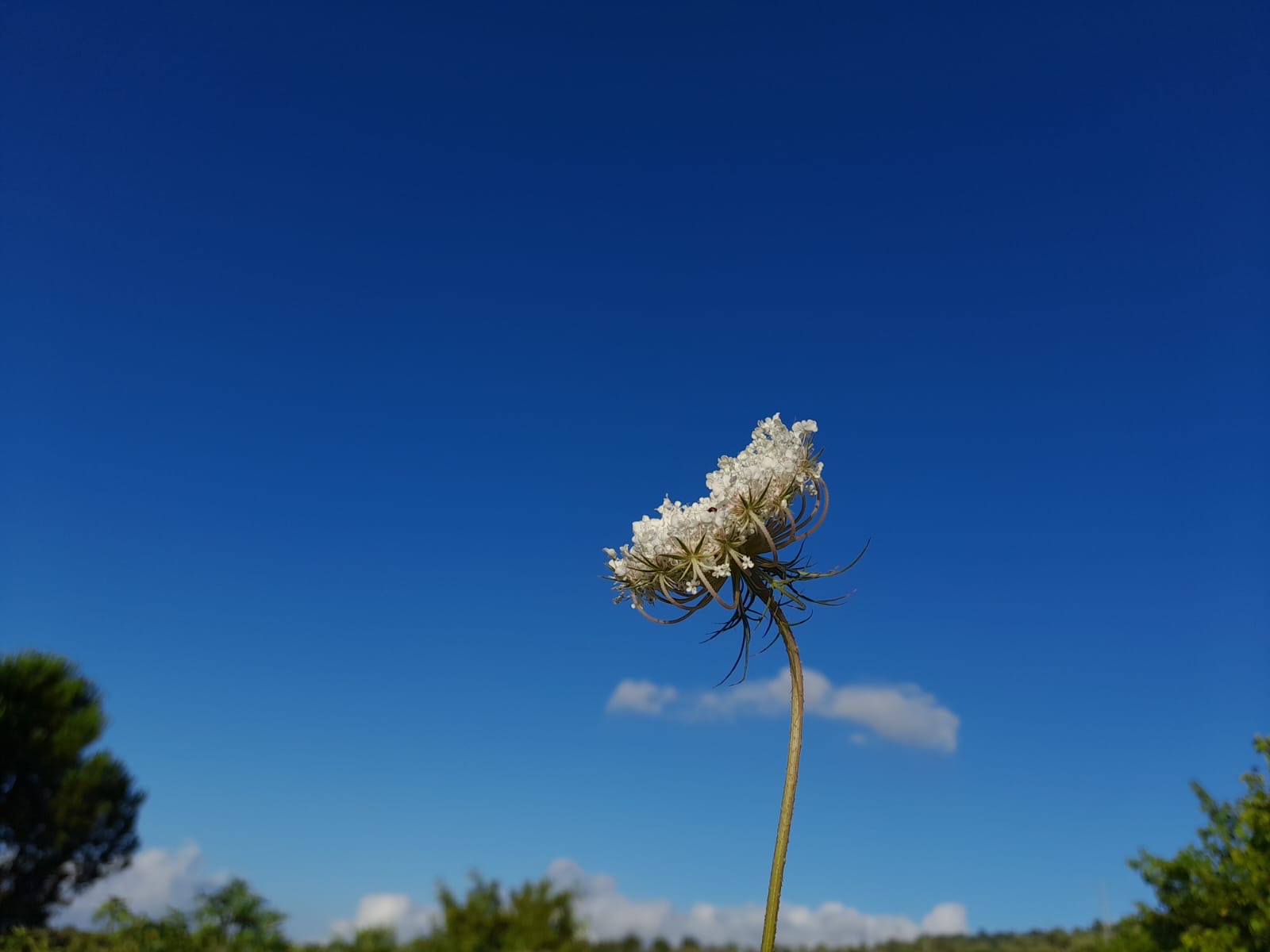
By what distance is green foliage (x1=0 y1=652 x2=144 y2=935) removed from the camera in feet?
60.9

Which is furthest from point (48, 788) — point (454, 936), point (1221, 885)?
point (1221, 885)

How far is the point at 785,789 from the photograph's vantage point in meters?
2.54

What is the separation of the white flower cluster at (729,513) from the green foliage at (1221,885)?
7971 millimetres

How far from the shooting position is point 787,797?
2525mm

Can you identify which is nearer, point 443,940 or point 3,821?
point 443,940

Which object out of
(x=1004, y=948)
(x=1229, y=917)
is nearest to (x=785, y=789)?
(x=1229, y=917)

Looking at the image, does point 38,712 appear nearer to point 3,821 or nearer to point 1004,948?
point 3,821

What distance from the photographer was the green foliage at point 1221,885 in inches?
320

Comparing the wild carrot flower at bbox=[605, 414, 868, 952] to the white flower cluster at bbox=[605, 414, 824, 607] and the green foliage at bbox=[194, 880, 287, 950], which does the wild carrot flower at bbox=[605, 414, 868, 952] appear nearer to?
the white flower cluster at bbox=[605, 414, 824, 607]

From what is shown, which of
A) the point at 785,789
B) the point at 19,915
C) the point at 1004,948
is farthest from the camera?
the point at 19,915

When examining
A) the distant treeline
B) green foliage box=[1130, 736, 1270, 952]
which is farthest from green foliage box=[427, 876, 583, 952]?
green foliage box=[1130, 736, 1270, 952]

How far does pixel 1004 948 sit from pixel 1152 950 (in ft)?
13.5

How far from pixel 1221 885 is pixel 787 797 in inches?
346

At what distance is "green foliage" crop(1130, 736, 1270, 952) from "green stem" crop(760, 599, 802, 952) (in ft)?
26.0
